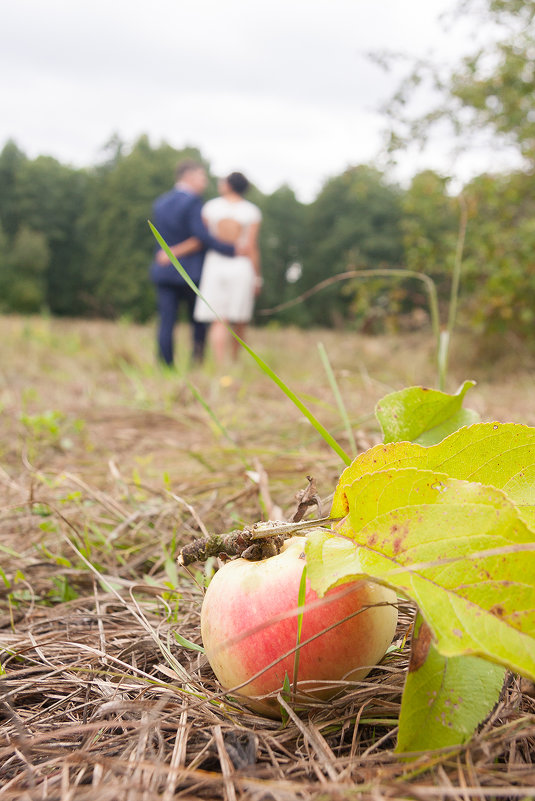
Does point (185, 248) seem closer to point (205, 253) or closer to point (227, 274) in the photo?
point (205, 253)

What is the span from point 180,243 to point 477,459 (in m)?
5.14

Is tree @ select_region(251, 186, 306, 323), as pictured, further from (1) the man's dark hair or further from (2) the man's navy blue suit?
(1) the man's dark hair

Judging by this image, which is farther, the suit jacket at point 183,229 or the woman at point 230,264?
the woman at point 230,264

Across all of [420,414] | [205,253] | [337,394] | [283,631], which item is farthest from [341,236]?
[283,631]

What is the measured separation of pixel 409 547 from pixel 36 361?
560cm

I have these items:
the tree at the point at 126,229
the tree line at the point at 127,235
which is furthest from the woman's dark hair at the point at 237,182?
the tree at the point at 126,229

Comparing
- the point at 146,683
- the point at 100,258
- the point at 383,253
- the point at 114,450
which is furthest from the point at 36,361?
the point at 100,258

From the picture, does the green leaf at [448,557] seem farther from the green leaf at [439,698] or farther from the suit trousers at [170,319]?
the suit trousers at [170,319]

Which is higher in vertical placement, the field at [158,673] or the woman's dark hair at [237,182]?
the woman's dark hair at [237,182]

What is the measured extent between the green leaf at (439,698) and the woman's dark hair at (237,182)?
5.27 m

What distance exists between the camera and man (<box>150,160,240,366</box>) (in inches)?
207

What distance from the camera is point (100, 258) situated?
29.7m

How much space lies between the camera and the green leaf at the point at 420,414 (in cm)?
78

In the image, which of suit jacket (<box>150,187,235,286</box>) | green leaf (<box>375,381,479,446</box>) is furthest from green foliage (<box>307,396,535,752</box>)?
suit jacket (<box>150,187,235,286</box>)
